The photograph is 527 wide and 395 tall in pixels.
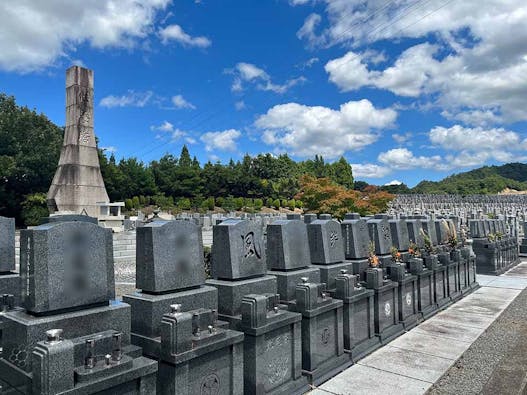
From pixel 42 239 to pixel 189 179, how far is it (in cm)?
4735

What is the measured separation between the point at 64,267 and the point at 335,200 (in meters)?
26.3

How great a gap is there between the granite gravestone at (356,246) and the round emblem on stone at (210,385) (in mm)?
4088

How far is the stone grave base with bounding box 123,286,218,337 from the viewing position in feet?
13.0

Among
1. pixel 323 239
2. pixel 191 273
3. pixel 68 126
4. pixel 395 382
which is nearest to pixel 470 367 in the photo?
pixel 395 382

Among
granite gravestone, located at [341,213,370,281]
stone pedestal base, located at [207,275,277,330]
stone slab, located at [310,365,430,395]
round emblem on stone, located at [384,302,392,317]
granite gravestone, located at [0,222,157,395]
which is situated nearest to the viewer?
granite gravestone, located at [0,222,157,395]

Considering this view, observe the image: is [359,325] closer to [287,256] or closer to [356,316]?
[356,316]

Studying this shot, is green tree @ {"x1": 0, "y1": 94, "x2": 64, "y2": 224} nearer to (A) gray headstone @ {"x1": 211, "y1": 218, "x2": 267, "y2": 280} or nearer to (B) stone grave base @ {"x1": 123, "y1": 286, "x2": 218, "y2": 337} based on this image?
(A) gray headstone @ {"x1": 211, "y1": 218, "x2": 267, "y2": 280}

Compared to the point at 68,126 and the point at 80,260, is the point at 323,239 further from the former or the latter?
the point at 68,126

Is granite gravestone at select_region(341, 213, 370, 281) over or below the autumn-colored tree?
below

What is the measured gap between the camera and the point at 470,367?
5.87 m

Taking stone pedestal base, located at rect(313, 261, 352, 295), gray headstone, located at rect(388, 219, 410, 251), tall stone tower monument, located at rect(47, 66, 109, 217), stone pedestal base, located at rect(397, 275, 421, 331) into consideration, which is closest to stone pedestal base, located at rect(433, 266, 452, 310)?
gray headstone, located at rect(388, 219, 410, 251)

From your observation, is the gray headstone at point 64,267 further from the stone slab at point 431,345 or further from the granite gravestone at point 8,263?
the stone slab at point 431,345

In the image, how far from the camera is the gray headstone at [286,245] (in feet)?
19.0

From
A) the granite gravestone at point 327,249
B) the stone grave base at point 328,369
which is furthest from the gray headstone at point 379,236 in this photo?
the stone grave base at point 328,369
